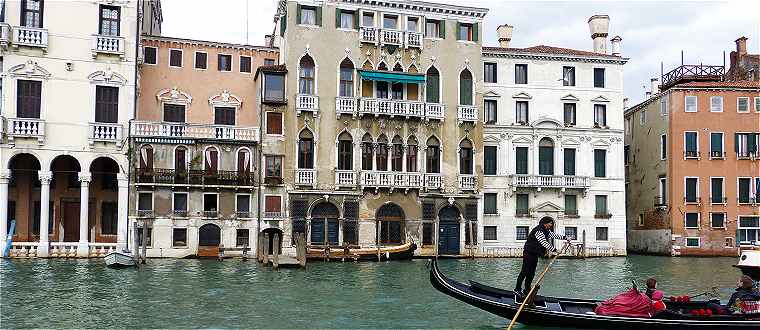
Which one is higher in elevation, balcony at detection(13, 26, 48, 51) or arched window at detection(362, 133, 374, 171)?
balcony at detection(13, 26, 48, 51)

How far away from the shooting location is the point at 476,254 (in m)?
32.6

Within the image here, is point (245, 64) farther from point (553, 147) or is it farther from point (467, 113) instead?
point (553, 147)

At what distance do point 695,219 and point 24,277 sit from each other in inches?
1093

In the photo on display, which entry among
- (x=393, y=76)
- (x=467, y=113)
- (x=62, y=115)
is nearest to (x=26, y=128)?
(x=62, y=115)

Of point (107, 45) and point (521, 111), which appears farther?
point (521, 111)

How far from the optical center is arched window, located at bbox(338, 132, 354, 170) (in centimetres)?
3166

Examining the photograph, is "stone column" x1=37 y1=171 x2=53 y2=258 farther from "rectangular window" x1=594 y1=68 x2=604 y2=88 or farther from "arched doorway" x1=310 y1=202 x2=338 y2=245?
"rectangular window" x1=594 y1=68 x2=604 y2=88

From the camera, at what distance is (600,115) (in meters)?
35.2

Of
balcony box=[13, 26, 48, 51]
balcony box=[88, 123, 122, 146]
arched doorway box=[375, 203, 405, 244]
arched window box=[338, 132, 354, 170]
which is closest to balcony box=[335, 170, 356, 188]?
arched window box=[338, 132, 354, 170]

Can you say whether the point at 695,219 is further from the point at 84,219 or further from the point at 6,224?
the point at 6,224

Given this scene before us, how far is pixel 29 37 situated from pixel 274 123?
30.6 feet

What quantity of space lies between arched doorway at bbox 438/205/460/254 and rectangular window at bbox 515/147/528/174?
3727 mm

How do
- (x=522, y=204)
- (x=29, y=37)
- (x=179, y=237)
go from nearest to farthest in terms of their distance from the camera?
1. (x=29, y=37)
2. (x=179, y=237)
3. (x=522, y=204)

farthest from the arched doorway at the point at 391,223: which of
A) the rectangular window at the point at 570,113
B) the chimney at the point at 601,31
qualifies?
the chimney at the point at 601,31
